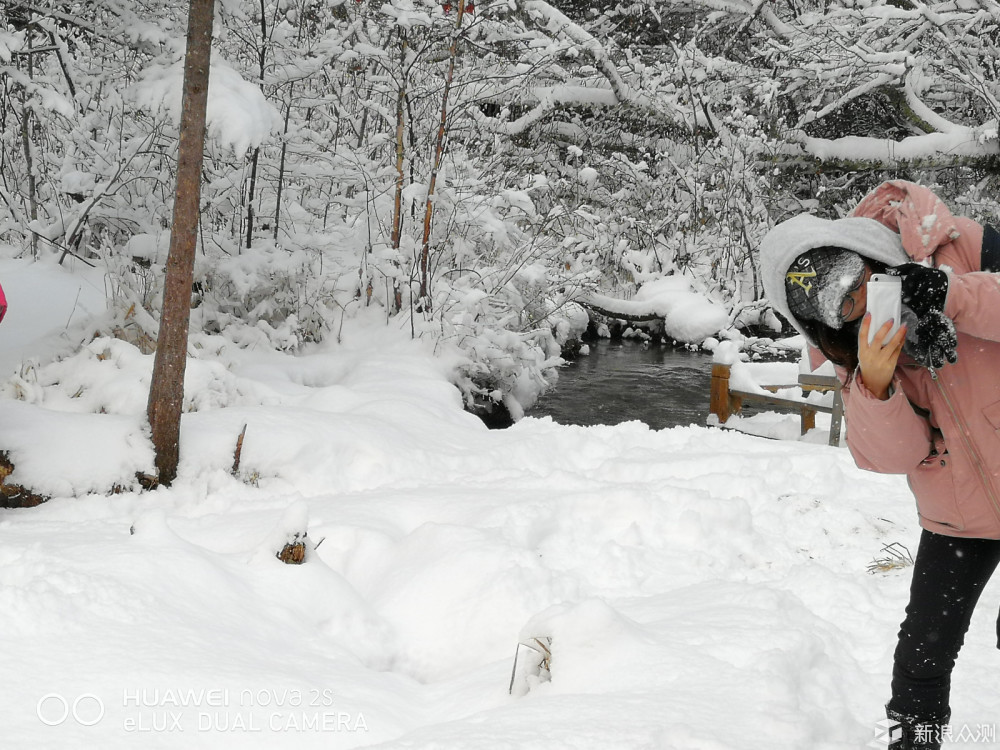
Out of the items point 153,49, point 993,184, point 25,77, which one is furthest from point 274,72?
point 993,184

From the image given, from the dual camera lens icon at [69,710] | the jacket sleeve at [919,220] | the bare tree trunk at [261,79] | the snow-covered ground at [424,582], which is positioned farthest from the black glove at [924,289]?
the bare tree trunk at [261,79]

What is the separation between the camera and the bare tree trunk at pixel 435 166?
8.56m

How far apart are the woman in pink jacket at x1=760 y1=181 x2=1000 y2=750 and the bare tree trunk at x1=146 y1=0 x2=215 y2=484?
3.63 meters

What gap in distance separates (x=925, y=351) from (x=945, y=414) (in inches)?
10.2

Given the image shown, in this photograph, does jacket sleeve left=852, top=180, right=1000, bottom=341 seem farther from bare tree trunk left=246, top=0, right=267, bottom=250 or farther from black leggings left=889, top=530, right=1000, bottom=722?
bare tree trunk left=246, top=0, right=267, bottom=250

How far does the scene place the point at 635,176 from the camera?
17.5 meters

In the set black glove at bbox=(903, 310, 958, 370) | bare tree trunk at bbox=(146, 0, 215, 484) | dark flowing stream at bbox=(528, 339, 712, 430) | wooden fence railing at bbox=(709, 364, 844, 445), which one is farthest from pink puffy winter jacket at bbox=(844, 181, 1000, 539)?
dark flowing stream at bbox=(528, 339, 712, 430)

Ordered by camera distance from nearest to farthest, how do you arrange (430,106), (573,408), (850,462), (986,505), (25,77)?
(986,505)
(850,462)
(25,77)
(430,106)
(573,408)

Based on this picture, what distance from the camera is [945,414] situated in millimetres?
1913

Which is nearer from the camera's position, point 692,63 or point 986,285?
point 986,285

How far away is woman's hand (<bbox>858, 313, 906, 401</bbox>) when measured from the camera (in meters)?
1.73

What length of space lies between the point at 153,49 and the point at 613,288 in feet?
38.2

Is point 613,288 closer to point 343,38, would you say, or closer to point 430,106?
point 430,106

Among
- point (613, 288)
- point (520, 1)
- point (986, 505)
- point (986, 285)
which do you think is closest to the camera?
point (986, 285)
